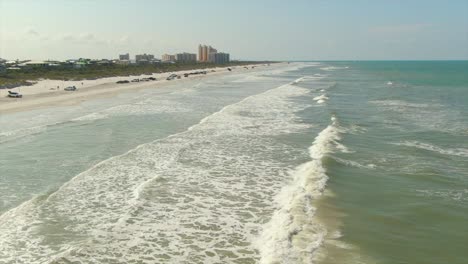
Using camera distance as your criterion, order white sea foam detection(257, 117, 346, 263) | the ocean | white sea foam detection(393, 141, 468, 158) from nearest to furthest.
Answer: white sea foam detection(257, 117, 346, 263) → the ocean → white sea foam detection(393, 141, 468, 158)

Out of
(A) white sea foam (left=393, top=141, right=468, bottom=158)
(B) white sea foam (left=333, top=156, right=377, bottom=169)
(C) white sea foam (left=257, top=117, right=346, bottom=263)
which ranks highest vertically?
(A) white sea foam (left=393, top=141, right=468, bottom=158)

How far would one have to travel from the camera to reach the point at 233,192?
16266mm

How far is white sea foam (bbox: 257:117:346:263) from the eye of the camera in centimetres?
1102

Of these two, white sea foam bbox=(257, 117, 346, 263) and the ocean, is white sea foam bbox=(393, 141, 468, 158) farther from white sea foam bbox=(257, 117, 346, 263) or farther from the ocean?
white sea foam bbox=(257, 117, 346, 263)

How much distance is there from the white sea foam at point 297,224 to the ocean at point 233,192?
0.16 feet

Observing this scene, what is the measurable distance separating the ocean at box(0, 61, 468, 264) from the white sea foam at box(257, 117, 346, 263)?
0.16 feet

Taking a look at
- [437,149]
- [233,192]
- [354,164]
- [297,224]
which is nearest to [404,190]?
[354,164]

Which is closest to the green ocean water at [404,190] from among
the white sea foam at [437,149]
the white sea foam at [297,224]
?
the white sea foam at [437,149]

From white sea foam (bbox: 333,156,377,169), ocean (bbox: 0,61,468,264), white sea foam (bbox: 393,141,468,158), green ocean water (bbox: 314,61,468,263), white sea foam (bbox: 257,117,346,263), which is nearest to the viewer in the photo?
white sea foam (bbox: 257,117,346,263)

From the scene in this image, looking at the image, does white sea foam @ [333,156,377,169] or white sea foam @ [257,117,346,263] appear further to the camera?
white sea foam @ [333,156,377,169]

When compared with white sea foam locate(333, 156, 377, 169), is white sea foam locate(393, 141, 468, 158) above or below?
above

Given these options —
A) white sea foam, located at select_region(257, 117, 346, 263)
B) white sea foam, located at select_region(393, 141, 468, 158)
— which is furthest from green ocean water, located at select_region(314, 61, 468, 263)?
white sea foam, located at select_region(257, 117, 346, 263)

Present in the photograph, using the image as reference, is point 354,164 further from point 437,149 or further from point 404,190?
point 437,149

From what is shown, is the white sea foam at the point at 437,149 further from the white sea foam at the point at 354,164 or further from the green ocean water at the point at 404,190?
the white sea foam at the point at 354,164
